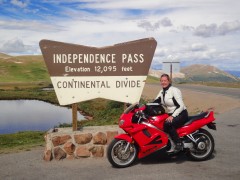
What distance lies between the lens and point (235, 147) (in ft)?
31.3

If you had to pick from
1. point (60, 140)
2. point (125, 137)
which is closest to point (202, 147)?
point (125, 137)

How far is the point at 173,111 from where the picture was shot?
793 centimetres

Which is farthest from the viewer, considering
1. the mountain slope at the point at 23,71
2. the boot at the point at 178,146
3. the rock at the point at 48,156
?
the mountain slope at the point at 23,71

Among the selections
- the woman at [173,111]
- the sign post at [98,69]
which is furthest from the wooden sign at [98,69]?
the woman at [173,111]

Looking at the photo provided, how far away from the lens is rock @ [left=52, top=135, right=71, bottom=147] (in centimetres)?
880

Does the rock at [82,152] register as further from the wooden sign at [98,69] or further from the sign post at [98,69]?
the wooden sign at [98,69]

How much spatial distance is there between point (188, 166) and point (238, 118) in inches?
341

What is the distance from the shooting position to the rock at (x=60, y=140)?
8805 mm

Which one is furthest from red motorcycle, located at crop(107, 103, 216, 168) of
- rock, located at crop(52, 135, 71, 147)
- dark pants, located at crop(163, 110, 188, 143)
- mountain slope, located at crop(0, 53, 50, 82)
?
mountain slope, located at crop(0, 53, 50, 82)

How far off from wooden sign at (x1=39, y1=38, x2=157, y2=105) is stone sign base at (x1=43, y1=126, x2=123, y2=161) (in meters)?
0.95

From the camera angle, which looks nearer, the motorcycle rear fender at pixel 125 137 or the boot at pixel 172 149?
the motorcycle rear fender at pixel 125 137

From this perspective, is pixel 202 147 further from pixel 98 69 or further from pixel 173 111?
pixel 98 69

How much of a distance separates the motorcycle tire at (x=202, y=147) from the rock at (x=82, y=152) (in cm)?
257

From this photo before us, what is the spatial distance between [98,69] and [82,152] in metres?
2.22
